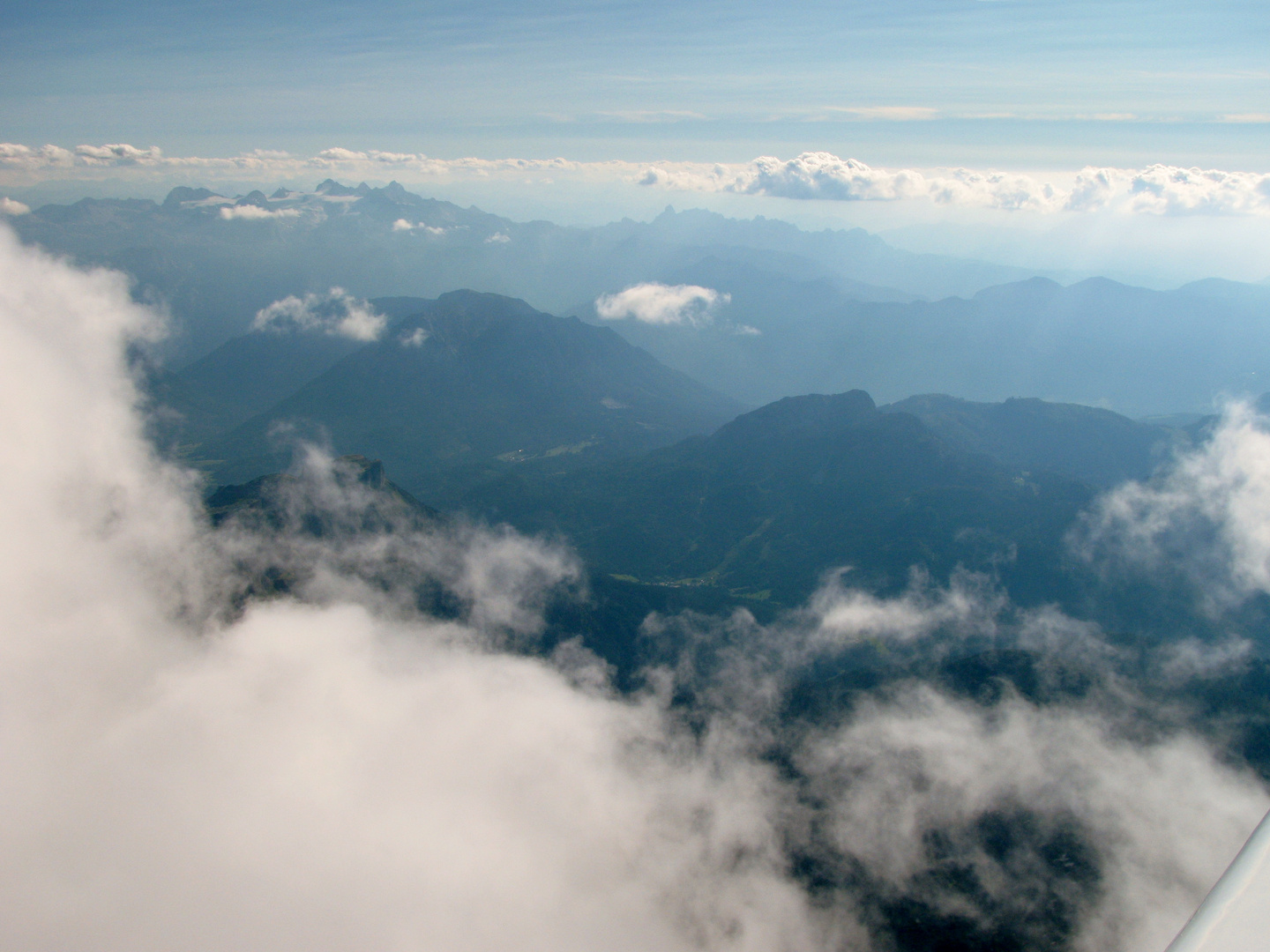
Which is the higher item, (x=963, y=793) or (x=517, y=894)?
(x=963, y=793)

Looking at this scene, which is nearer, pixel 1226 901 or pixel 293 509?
pixel 1226 901

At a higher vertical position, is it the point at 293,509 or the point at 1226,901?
the point at 1226,901

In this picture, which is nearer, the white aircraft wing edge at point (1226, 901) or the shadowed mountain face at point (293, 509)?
the white aircraft wing edge at point (1226, 901)

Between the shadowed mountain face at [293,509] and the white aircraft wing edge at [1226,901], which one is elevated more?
the white aircraft wing edge at [1226,901]

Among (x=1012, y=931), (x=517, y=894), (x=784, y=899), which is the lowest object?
(x=517, y=894)

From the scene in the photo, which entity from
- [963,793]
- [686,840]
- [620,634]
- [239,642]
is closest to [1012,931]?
[963,793]

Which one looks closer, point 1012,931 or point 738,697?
point 1012,931

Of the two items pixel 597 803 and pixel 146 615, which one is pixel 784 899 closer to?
pixel 597 803

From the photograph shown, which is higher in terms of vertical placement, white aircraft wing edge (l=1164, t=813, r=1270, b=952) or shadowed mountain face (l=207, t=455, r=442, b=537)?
white aircraft wing edge (l=1164, t=813, r=1270, b=952)

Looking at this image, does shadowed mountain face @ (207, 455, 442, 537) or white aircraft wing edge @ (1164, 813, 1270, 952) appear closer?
white aircraft wing edge @ (1164, 813, 1270, 952)

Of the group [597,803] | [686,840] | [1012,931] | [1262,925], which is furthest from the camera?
[597,803]

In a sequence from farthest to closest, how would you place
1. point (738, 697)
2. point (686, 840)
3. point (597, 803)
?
point (738, 697), point (597, 803), point (686, 840)
